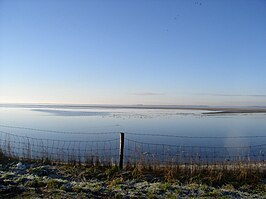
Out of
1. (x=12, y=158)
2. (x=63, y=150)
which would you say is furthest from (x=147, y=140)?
(x=12, y=158)

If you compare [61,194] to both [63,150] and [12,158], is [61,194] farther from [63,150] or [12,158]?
[63,150]

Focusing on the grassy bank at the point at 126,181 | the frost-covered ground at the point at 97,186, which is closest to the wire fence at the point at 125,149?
the grassy bank at the point at 126,181

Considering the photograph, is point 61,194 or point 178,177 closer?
point 61,194

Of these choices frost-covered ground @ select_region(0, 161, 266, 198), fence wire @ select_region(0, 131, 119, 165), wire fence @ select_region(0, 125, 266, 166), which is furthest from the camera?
wire fence @ select_region(0, 125, 266, 166)

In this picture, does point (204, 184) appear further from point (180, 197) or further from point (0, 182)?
point (0, 182)

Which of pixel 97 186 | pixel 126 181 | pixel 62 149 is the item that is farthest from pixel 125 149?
pixel 97 186

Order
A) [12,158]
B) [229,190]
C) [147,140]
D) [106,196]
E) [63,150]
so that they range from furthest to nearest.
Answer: [147,140]
[63,150]
[12,158]
[229,190]
[106,196]

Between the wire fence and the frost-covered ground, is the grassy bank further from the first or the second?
the wire fence

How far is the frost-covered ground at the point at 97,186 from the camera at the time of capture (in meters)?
6.29

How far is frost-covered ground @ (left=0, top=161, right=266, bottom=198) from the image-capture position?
6289 millimetres

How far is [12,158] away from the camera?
33.2 ft

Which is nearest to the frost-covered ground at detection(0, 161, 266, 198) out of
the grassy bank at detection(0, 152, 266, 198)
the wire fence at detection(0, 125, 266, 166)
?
the grassy bank at detection(0, 152, 266, 198)

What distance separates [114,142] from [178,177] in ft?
22.9

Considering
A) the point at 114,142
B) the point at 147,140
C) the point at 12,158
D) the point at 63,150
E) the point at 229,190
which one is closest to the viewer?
the point at 229,190
